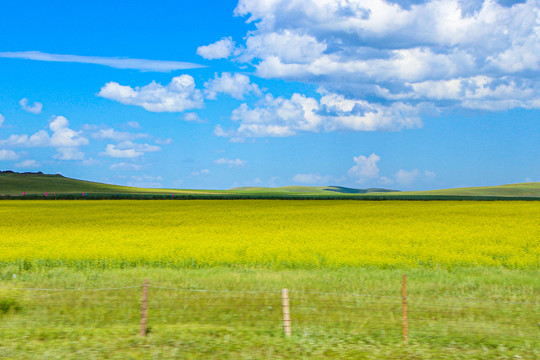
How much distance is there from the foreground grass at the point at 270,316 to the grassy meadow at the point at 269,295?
0.04 metres

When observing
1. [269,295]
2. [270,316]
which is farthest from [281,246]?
[270,316]

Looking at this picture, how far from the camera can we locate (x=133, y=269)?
1839cm

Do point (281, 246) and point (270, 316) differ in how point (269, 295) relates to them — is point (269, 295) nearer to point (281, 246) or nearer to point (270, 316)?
point (270, 316)

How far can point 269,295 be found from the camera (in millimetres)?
14039

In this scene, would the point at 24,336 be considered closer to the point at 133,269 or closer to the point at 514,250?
the point at 133,269

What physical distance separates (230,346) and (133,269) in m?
9.81

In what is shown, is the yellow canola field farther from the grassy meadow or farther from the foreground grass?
the foreground grass

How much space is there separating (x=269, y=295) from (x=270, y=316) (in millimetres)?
1931

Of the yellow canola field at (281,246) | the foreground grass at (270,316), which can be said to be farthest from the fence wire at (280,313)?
the yellow canola field at (281,246)

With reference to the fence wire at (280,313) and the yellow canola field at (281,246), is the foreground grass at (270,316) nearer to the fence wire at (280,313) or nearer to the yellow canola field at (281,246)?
the fence wire at (280,313)

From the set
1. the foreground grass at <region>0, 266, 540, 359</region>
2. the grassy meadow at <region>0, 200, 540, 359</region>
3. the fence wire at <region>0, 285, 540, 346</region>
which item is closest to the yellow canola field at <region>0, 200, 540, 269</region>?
the grassy meadow at <region>0, 200, 540, 359</region>

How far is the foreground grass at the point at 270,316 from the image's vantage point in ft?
30.9

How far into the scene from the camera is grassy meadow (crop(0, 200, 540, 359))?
9656 millimetres

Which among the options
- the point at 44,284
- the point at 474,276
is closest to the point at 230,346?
the point at 44,284
